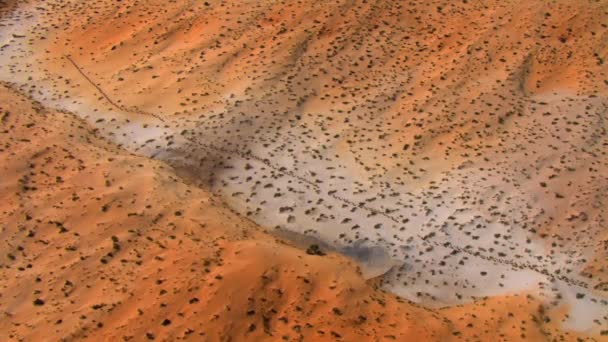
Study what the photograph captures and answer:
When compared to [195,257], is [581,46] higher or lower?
higher

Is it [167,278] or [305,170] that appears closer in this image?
[167,278]

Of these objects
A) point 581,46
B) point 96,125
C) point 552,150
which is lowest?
point 96,125

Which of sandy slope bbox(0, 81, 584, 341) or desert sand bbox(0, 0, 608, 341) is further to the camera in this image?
desert sand bbox(0, 0, 608, 341)

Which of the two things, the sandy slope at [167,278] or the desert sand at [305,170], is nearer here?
the sandy slope at [167,278]

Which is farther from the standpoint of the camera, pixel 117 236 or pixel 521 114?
pixel 521 114

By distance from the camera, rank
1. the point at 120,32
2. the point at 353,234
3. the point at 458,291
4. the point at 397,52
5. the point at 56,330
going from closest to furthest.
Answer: the point at 56,330, the point at 458,291, the point at 353,234, the point at 397,52, the point at 120,32

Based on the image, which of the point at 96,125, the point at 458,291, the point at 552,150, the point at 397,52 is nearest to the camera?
the point at 458,291

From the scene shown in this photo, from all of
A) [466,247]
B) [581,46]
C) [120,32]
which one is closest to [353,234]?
[466,247]

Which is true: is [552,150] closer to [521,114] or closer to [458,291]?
[521,114]
